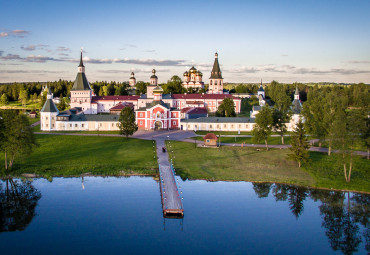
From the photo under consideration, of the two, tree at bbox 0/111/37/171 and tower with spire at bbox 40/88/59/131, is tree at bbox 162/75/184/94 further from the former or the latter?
tree at bbox 0/111/37/171

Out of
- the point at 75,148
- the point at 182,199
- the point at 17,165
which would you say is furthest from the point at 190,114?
the point at 182,199

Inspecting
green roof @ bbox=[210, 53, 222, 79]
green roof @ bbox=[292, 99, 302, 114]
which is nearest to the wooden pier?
green roof @ bbox=[292, 99, 302, 114]

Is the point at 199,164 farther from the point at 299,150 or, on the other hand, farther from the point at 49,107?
the point at 49,107

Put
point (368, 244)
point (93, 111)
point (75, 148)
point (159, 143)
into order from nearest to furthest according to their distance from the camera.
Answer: point (368, 244) → point (75, 148) → point (159, 143) → point (93, 111)

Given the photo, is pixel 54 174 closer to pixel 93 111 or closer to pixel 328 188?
pixel 328 188

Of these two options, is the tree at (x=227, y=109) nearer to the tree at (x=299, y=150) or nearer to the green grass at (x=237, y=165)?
the green grass at (x=237, y=165)

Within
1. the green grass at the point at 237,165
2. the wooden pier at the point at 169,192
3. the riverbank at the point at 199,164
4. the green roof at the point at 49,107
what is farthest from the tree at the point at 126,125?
the green roof at the point at 49,107

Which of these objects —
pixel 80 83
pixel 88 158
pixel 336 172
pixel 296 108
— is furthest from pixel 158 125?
pixel 336 172

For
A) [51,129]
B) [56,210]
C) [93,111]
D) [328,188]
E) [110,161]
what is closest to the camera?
[56,210]
